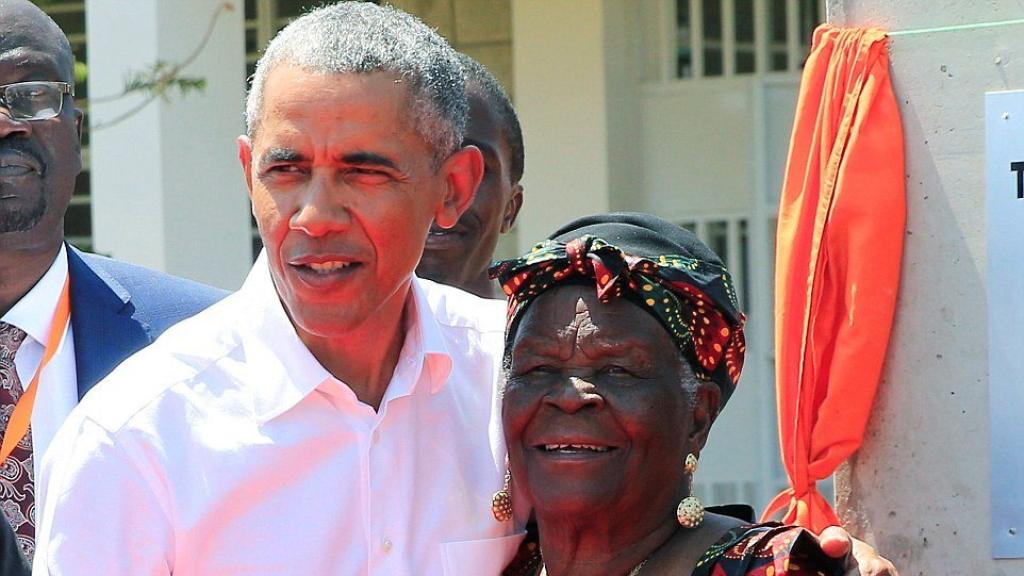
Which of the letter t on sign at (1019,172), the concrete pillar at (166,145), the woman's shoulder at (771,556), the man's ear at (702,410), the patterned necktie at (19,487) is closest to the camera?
the woman's shoulder at (771,556)

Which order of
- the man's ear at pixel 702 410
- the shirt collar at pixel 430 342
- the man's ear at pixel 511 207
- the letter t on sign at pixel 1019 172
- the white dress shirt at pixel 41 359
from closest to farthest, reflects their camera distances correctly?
the man's ear at pixel 702 410 < the shirt collar at pixel 430 342 < the white dress shirt at pixel 41 359 < the letter t on sign at pixel 1019 172 < the man's ear at pixel 511 207

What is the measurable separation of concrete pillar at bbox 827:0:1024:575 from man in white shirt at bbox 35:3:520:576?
1131 mm

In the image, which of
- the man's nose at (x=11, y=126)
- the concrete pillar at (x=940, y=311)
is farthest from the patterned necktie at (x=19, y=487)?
the concrete pillar at (x=940, y=311)

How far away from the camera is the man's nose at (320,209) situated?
2.60 meters

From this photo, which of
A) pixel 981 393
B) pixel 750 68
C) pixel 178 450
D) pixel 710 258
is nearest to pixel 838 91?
pixel 981 393

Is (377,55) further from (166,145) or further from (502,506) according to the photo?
(166,145)

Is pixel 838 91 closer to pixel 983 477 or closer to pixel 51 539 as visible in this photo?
pixel 983 477

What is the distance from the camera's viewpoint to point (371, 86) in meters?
2.61

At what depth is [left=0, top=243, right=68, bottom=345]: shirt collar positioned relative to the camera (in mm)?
3467

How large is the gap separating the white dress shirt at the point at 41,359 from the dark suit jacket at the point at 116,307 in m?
0.03

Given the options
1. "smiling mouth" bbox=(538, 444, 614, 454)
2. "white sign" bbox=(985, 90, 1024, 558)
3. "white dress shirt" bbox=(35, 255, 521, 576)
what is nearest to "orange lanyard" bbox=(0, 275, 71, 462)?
"white dress shirt" bbox=(35, 255, 521, 576)

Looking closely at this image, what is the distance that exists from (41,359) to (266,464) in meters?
1.04

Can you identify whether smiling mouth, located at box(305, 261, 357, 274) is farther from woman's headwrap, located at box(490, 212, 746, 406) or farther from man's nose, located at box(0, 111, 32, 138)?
man's nose, located at box(0, 111, 32, 138)

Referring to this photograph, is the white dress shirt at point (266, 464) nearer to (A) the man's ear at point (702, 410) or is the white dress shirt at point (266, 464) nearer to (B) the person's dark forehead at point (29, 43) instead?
(A) the man's ear at point (702, 410)
